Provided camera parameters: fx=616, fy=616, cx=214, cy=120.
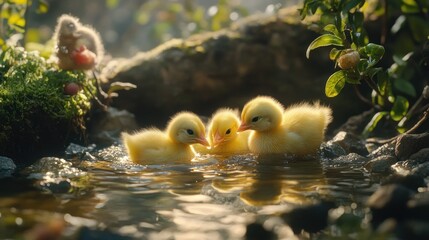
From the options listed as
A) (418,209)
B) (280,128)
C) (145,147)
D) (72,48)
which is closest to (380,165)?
(280,128)

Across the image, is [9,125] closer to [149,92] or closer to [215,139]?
[215,139]

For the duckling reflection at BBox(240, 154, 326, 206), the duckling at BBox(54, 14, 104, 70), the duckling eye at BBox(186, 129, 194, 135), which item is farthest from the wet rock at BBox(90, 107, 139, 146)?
the duckling reflection at BBox(240, 154, 326, 206)

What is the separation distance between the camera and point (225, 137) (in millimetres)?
6789

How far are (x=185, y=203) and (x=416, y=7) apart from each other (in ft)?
9.86

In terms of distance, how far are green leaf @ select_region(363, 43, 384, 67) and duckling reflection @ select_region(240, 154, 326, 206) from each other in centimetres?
107

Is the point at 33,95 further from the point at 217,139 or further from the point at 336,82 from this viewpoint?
the point at 336,82

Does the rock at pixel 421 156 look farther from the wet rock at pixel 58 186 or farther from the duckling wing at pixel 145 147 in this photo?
the wet rock at pixel 58 186

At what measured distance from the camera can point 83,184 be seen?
5059 mm

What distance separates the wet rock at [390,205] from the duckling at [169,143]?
9.67 ft

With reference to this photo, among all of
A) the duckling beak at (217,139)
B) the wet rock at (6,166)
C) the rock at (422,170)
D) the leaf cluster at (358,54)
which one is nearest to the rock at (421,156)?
the leaf cluster at (358,54)

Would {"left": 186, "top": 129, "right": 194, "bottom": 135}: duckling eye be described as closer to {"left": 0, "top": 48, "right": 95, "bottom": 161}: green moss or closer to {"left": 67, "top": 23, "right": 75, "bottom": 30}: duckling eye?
{"left": 0, "top": 48, "right": 95, "bottom": 161}: green moss

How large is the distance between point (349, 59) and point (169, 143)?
225 centimetres

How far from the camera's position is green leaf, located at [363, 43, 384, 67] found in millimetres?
5172

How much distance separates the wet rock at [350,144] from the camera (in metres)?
6.57
